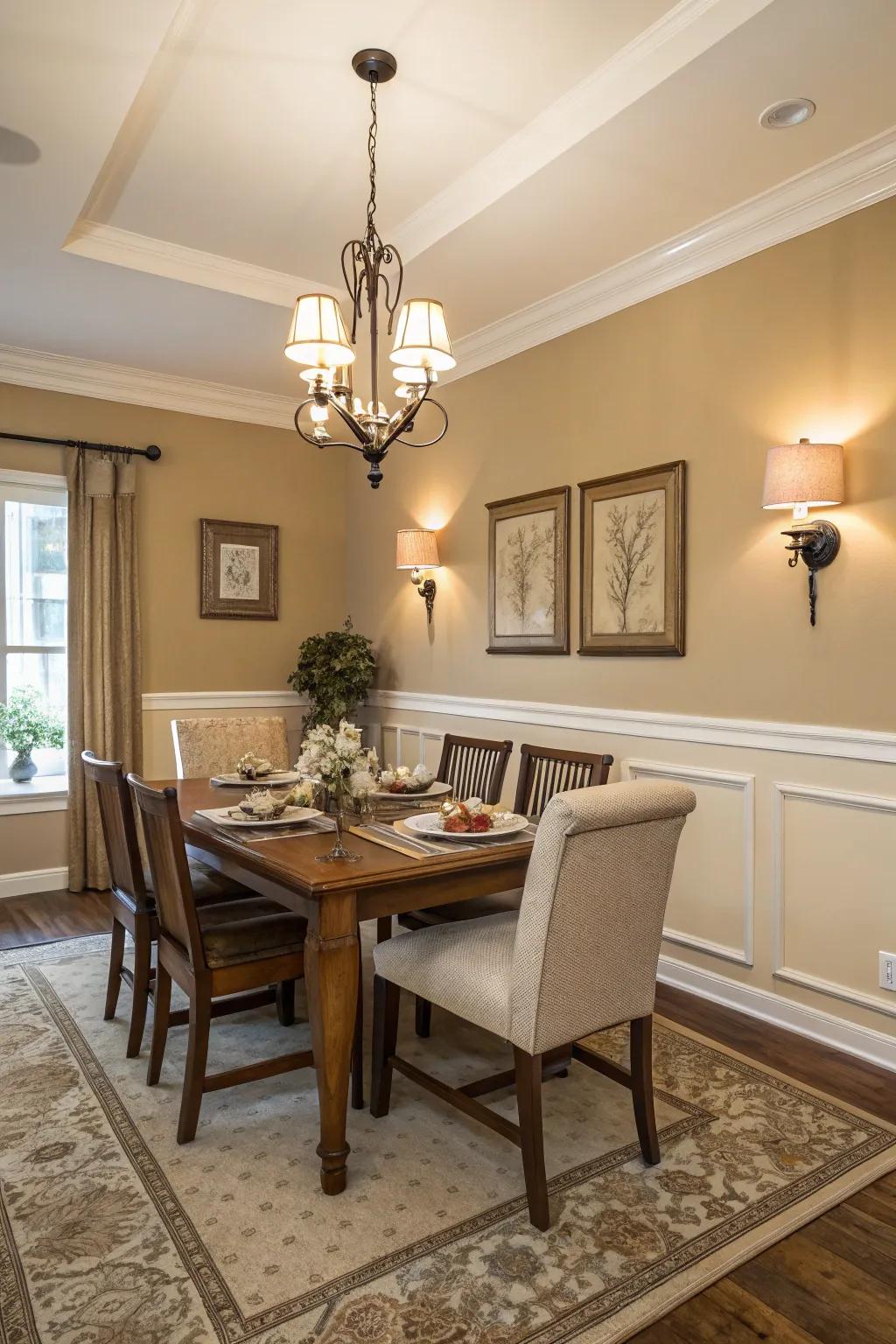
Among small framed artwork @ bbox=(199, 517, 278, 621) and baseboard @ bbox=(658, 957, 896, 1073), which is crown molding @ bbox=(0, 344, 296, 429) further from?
baseboard @ bbox=(658, 957, 896, 1073)

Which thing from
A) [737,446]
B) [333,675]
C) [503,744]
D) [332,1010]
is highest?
[737,446]

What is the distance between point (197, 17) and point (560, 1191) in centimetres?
317

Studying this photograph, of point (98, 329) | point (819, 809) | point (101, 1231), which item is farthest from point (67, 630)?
point (819, 809)

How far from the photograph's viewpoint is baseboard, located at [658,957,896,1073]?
2820 millimetres

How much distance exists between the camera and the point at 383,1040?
2451 mm

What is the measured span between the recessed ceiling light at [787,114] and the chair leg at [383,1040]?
2.73 meters

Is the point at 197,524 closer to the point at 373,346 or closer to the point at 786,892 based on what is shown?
the point at 373,346

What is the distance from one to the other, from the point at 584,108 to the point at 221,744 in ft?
9.02

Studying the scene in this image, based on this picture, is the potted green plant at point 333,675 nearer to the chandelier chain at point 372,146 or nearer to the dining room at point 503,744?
the dining room at point 503,744

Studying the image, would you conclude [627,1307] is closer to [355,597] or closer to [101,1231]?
[101,1231]

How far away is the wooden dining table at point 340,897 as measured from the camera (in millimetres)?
2105

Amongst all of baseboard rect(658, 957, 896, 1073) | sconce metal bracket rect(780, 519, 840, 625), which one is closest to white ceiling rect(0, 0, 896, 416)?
sconce metal bracket rect(780, 519, 840, 625)

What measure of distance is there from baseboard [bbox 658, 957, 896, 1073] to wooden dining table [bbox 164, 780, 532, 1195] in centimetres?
131

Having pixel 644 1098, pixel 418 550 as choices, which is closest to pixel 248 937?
pixel 644 1098
